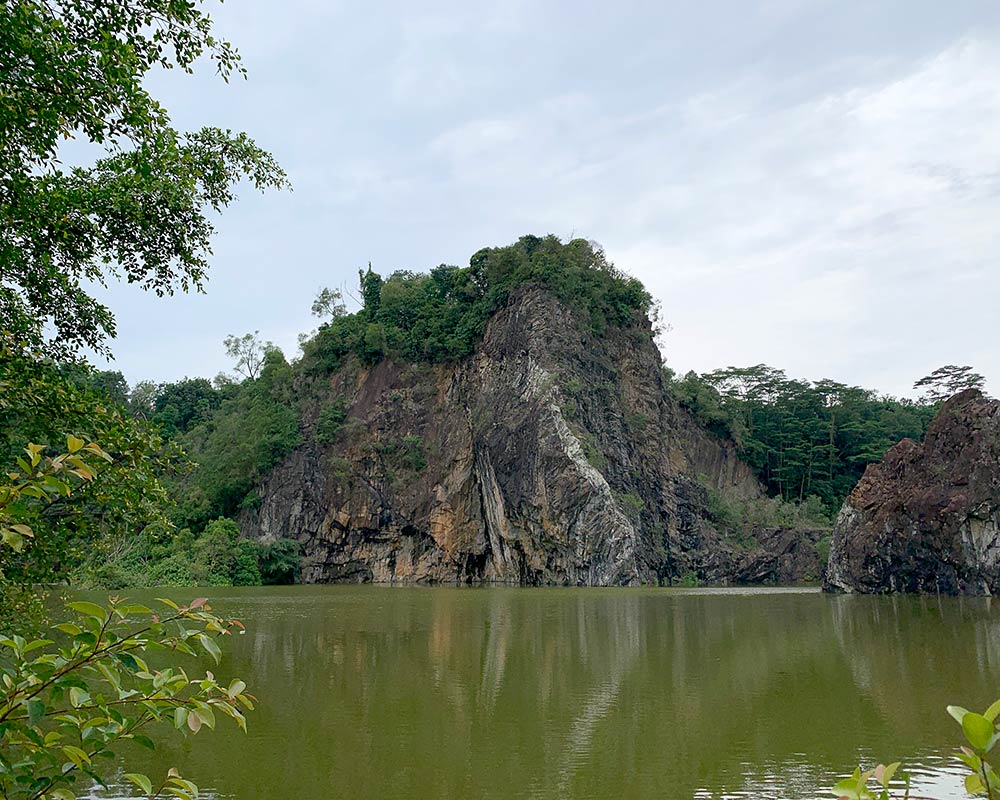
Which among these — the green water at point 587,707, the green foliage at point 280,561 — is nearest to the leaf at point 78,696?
the green water at point 587,707

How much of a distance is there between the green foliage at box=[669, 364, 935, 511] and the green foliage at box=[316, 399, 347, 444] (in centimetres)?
2133

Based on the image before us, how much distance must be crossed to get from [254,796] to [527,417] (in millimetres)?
34640

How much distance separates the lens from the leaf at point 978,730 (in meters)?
1.50

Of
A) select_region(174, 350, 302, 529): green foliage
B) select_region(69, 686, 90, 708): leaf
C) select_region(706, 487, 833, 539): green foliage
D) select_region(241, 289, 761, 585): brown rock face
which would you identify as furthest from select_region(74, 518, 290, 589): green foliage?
select_region(69, 686, 90, 708): leaf

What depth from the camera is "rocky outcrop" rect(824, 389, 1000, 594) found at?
2781cm

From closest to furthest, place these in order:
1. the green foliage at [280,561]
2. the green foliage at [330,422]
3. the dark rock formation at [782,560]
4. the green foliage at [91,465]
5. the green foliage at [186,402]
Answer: the green foliage at [91,465] → the green foliage at [280,561] → the dark rock formation at [782,560] → the green foliage at [330,422] → the green foliage at [186,402]

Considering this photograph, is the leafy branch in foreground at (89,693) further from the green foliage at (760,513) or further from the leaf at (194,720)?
the green foliage at (760,513)

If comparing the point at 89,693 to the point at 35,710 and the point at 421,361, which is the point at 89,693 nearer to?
the point at 35,710

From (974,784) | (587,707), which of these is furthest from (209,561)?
(974,784)

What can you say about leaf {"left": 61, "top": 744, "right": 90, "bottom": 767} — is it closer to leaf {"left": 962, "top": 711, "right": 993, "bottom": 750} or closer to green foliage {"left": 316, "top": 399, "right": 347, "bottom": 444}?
leaf {"left": 962, "top": 711, "right": 993, "bottom": 750}

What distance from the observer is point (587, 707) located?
31.0 ft

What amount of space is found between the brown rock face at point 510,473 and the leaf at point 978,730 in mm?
35794

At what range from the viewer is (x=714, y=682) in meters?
11.0

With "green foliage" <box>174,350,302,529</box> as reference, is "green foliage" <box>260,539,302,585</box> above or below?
below
